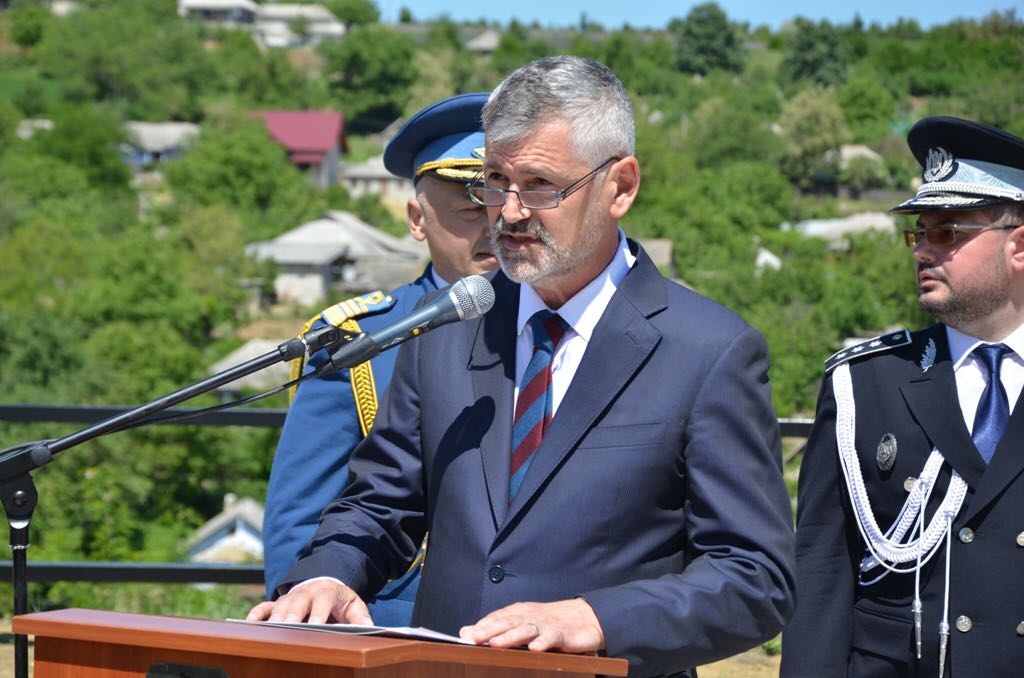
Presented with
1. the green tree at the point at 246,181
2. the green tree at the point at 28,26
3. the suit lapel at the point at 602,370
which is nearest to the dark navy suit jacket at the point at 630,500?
the suit lapel at the point at 602,370

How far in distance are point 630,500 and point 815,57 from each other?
13264 cm

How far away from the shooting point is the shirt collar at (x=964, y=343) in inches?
112

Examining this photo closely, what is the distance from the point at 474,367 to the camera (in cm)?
240

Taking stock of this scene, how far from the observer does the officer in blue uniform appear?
2988 millimetres

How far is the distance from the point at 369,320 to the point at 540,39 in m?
155

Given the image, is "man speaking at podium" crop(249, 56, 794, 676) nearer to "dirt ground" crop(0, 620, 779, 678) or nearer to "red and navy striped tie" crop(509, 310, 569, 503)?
"red and navy striped tie" crop(509, 310, 569, 503)

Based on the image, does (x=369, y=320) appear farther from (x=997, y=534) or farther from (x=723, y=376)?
(x=997, y=534)

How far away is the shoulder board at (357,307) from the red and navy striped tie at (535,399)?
0.86m

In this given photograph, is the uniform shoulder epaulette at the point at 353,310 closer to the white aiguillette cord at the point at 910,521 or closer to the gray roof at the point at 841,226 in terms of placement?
the white aiguillette cord at the point at 910,521

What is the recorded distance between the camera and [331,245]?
84.9 m

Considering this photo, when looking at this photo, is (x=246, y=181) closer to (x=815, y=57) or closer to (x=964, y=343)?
(x=815, y=57)

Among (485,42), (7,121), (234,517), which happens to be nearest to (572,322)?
(234,517)

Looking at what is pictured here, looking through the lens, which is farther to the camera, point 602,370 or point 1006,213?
point 1006,213

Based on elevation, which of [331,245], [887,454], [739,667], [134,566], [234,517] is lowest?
[234,517]
